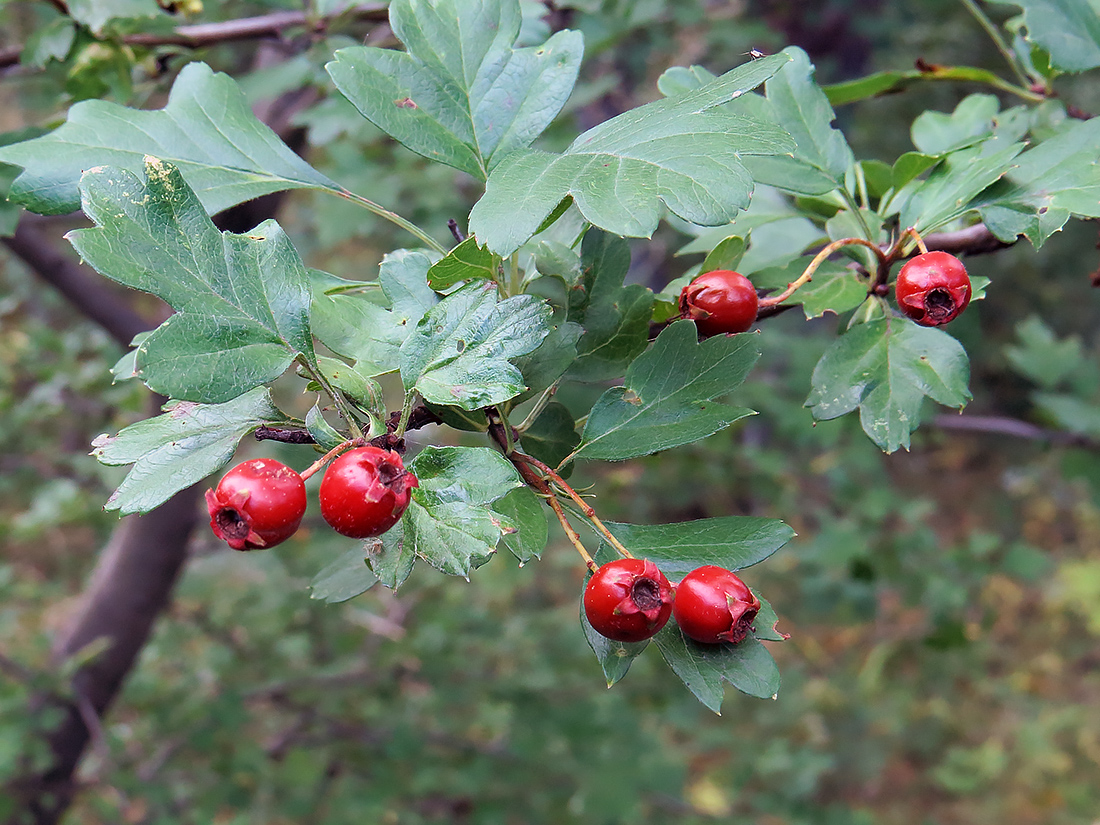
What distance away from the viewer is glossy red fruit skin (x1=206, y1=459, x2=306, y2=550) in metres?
0.57

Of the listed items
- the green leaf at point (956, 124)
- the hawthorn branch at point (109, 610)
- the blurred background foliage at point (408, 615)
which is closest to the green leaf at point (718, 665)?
the green leaf at point (956, 124)

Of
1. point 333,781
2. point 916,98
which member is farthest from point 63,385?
point 916,98

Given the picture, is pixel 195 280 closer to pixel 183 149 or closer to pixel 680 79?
pixel 183 149

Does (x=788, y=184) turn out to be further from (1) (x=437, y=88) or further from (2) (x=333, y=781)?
(2) (x=333, y=781)

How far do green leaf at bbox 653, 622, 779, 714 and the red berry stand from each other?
1.8 inches

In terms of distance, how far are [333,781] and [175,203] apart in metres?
2.41

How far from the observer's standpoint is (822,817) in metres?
2.79

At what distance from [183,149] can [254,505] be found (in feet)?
1.48

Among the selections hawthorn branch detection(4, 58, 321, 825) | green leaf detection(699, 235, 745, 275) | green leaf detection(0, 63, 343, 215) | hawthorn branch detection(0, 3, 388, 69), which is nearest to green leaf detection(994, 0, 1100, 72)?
green leaf detection(699, 235, 745, 275)

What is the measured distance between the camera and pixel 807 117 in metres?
0.90

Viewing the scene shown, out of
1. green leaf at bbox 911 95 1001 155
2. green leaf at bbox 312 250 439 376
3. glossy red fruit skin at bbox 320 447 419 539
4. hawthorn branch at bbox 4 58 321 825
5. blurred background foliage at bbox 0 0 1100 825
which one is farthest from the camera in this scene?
blurred background foliage at bbox 0 0 1100 825

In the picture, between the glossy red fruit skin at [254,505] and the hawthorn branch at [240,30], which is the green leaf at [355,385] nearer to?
the glossy red fruit skin at [254,505]

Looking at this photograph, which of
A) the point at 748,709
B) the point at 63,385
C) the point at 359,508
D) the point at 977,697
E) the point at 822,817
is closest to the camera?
the point at 359,508

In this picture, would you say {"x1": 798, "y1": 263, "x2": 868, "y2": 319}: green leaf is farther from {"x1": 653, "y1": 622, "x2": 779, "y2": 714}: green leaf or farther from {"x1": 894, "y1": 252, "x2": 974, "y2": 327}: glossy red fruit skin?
{"x1": 653, "y1": 622, "x2": 779, "y2": 714}: green leaf
